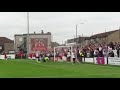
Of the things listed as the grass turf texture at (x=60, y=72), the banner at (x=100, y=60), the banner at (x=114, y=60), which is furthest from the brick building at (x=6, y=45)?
the grass turf texture at (x=60, y=72)

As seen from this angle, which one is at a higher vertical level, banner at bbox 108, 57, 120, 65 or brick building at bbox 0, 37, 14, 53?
brick building at bbox 0, 37, 14, 53

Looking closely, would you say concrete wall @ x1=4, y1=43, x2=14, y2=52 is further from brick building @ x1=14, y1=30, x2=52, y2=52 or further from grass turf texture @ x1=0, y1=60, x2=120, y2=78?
grass turf texture @ x1=0, y1=60, x2=120, y2=78

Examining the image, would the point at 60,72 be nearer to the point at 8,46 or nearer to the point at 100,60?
the point at 100,60

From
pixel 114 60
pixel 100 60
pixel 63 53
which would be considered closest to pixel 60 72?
pixel 114 60

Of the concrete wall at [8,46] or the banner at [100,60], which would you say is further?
the concrete wall at [8,46]

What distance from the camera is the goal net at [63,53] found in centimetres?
5087

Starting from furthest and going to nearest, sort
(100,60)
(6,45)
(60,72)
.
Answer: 1. (6,45)
2. (100,60)
3. (60,72)

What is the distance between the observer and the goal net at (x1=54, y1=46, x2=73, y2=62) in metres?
50.9

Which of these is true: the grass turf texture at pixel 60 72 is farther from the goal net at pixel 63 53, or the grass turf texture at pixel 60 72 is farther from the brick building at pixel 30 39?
the brick building at pixel 30 39

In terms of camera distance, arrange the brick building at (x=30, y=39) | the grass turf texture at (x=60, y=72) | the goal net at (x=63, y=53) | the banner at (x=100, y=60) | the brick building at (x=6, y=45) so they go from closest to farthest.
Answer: the grass turf texture at (x=60, y=72), the banner at (x=100, y=60), the goal net at (x=63, y=53), the brick building at (x=30, y=39), the brick building at (x=6, y=45)

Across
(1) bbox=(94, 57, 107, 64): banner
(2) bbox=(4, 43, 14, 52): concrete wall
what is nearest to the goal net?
(1) bbox=(94, 57, 107, 64): banner

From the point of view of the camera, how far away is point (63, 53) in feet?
181
